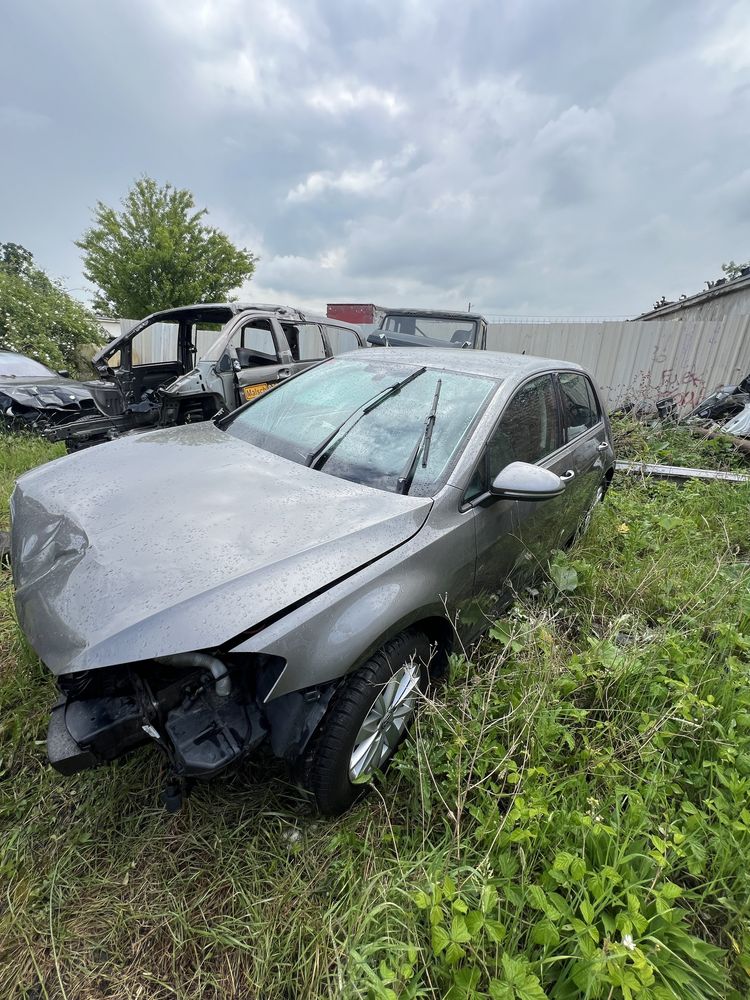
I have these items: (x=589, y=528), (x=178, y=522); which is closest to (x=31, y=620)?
(x=178, y=522)

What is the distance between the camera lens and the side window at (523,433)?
6.84ft

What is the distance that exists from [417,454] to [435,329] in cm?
693

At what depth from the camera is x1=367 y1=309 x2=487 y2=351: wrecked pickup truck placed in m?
7.97

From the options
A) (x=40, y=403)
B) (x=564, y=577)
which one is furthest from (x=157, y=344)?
(x=564, y=577)

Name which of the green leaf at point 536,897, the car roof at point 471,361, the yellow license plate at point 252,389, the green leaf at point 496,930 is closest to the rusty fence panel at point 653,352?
the yellow license plate at point 252,389

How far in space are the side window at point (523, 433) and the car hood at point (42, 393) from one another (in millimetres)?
6054

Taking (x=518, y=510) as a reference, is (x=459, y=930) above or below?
below

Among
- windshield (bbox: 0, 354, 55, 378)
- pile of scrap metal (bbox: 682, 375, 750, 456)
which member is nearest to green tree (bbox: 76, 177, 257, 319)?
windshield (bbox: 0, 354, 55, 378)

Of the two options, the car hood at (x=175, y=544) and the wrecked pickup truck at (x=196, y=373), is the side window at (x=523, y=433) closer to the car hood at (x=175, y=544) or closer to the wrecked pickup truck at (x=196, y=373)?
the car hood at (x=175, y=544)

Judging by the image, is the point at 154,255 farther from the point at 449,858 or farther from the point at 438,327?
the point at 449,858

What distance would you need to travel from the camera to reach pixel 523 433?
2459mm

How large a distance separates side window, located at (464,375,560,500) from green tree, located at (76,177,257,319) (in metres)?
20.3

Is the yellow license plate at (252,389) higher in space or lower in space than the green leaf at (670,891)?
higher

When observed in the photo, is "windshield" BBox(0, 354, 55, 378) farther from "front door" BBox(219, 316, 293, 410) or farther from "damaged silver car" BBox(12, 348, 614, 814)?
"damaged silver car" BBox(12, 348, 614, 814)
